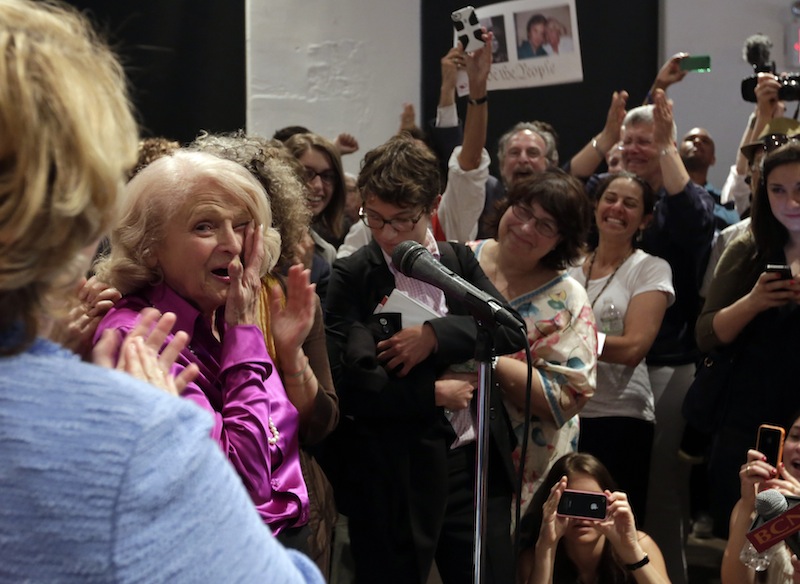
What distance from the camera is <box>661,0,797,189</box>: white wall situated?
541cm

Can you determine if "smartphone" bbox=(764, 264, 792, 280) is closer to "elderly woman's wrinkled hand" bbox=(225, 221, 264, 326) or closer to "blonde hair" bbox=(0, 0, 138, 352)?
"elderly woman's wrinkled hand" bbox=(225, 221, 264, 326)

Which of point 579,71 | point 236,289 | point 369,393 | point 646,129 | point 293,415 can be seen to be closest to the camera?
point 236,289

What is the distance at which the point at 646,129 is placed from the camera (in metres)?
3.99

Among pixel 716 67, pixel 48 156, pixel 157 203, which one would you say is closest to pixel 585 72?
pixel 716 67

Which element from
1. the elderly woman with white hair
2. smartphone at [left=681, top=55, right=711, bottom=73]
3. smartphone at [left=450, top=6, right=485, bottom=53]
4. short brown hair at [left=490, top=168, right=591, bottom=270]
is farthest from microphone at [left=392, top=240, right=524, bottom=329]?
smartphone at [left=681, top=55, right=711, bottom=73]

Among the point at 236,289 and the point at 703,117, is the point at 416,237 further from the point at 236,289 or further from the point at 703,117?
the point at 703,117

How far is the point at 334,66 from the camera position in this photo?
544 centimetres

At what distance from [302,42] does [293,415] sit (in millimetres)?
3746

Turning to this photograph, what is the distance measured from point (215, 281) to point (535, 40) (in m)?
2.81

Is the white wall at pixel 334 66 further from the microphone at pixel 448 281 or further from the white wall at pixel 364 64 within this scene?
the microphone at pixel 448 281

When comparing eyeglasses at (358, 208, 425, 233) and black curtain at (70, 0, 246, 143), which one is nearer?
eyeglasses at (358, 208, 425, 233)

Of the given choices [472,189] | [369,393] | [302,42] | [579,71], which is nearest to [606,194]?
[472,189]

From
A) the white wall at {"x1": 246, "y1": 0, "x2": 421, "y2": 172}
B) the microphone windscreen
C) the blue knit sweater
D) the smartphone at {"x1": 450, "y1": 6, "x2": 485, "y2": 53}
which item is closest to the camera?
the blue knit sweater

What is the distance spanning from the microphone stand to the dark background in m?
1.93
